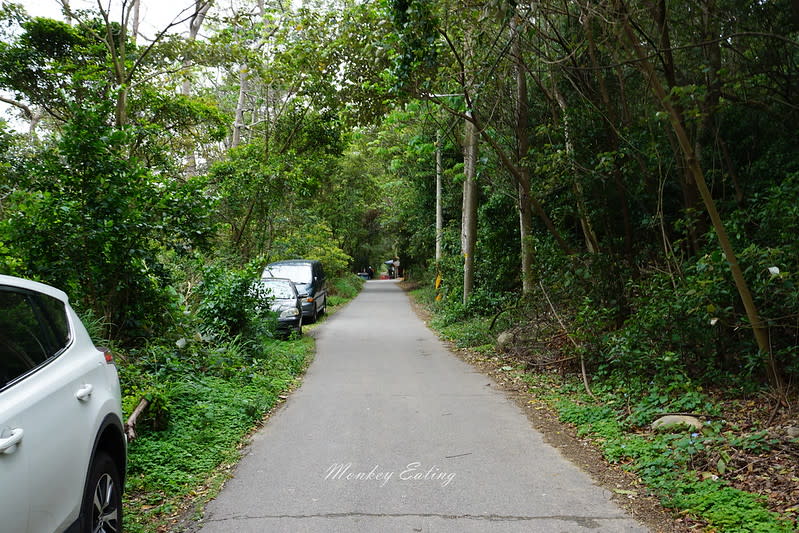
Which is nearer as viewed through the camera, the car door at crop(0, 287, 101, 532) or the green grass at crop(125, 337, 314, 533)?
the car door at crop(0, 287, 101, 532)

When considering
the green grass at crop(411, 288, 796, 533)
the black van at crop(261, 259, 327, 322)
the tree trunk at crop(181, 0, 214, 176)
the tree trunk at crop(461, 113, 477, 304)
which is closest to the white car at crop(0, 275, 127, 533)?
the green grass at crop(411, 288, 796, 533)

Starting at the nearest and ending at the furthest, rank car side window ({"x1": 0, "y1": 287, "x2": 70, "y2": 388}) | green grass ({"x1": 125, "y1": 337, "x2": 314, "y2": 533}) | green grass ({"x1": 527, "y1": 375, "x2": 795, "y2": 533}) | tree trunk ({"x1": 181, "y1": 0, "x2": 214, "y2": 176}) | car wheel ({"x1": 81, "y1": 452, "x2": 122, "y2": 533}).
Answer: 1. car side window ({"x1": 0, "y1": 287, "x2": 70, "y2": 388})
2. car wheel ({"x1": 81, "y1": 452, "x2": 122, "y2": 533})
3. green grass ({"x1": 527, "y1": 375, "x2": 795, "y2": 533})
4. green grass ({"x1": 125, "y1": 337, "x2": 314, "y2": 533})
5. tree trunk ({"x1": 181, "y1": 0, "x2": 214, "y2": 176})

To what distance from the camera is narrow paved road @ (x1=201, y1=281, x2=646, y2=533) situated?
4301mm

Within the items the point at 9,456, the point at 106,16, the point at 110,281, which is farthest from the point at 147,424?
the point at 106,16

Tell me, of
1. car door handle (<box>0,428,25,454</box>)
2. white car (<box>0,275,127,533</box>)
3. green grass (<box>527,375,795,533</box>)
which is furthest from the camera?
green grass (<box>527,375,795,533</box>)

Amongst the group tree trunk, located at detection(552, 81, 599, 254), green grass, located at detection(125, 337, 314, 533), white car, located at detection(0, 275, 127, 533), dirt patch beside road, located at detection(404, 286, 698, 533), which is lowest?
dirt patch beside road, located at detection(404, 286, 698, 533)

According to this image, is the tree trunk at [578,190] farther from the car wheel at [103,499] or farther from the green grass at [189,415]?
the car wheel at [103,499]

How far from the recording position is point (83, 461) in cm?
310

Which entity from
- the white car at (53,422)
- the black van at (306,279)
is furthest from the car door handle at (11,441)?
the black van at (306,279)

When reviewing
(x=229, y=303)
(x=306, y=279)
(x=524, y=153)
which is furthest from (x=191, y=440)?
(x=306, y=279)

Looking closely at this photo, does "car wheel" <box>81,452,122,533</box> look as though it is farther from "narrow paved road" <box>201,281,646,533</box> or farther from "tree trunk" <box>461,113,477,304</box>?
"tree trunk" <box>461,113,477,304</box>

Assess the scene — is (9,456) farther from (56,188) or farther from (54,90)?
(54,90)

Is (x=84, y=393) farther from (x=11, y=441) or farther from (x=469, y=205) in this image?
(x=469, y=205)

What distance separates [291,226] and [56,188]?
18.1 metres
